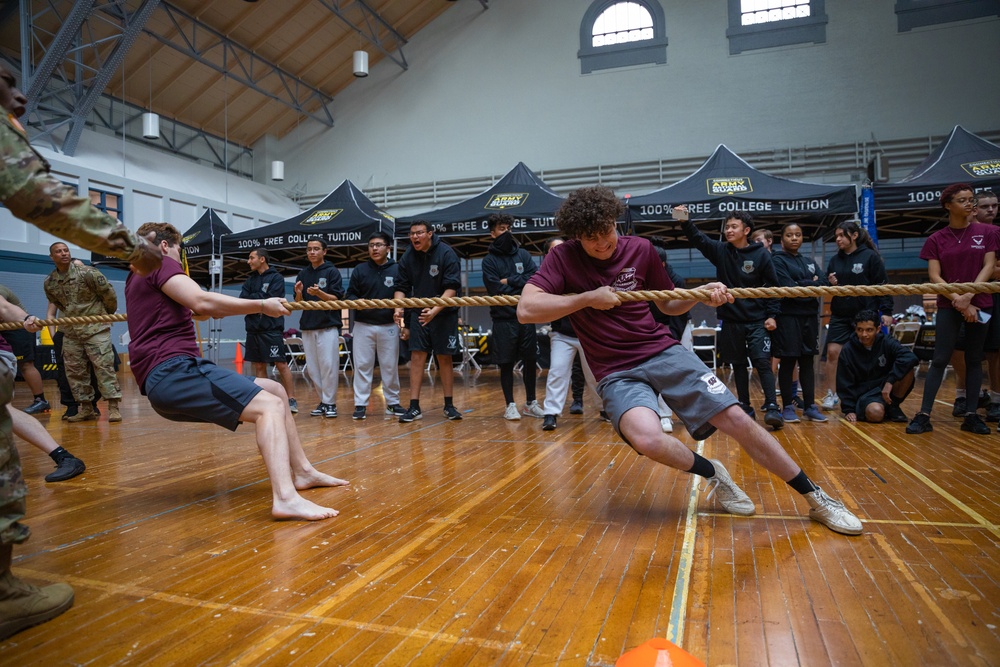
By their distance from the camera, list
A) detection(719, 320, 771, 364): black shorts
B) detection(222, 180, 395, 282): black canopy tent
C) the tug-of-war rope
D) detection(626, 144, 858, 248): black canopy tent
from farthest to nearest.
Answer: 1. detection(222, 180, 395, 282): black canopy tent
2. detection(626, 144, 858, 248): black canopy tent
3. detection(719, 320, 771, 364): black shorts
4. the tug-of-war rope

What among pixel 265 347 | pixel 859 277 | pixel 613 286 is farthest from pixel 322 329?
pixel 859 277

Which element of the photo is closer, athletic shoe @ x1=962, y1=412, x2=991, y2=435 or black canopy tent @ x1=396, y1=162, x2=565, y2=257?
athletic shoe @ x1=962, y1=412, x2=991, y2=435

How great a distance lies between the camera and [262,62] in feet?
60.0

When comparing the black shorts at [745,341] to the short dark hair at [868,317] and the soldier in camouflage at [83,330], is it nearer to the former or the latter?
the short dark hair at [868,317]

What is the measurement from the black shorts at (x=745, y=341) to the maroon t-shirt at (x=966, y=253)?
123 centimetres

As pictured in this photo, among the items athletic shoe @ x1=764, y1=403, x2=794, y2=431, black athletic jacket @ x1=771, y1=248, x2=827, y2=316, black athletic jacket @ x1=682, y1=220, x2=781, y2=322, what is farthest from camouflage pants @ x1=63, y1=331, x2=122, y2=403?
black athletic jacket @ x1=771, y1=248, x2=827, y2=316

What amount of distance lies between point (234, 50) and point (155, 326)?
17394mm

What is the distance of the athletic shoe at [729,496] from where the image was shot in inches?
108

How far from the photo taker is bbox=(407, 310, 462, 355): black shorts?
5723 mm

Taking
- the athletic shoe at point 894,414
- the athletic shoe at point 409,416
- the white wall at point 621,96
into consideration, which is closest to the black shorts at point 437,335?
the athletic shoe at point 409,416

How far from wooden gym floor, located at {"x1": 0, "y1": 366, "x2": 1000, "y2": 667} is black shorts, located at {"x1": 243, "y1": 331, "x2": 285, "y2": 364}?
2.48 meters

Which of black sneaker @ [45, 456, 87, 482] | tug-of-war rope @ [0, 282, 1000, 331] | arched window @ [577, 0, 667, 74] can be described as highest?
arched window @ [577, 0, 667, 74]

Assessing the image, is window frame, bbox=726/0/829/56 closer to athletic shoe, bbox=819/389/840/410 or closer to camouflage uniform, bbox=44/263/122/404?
athletic shoe, bbox=819/389/840/410

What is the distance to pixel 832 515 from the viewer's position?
98.8 inches
